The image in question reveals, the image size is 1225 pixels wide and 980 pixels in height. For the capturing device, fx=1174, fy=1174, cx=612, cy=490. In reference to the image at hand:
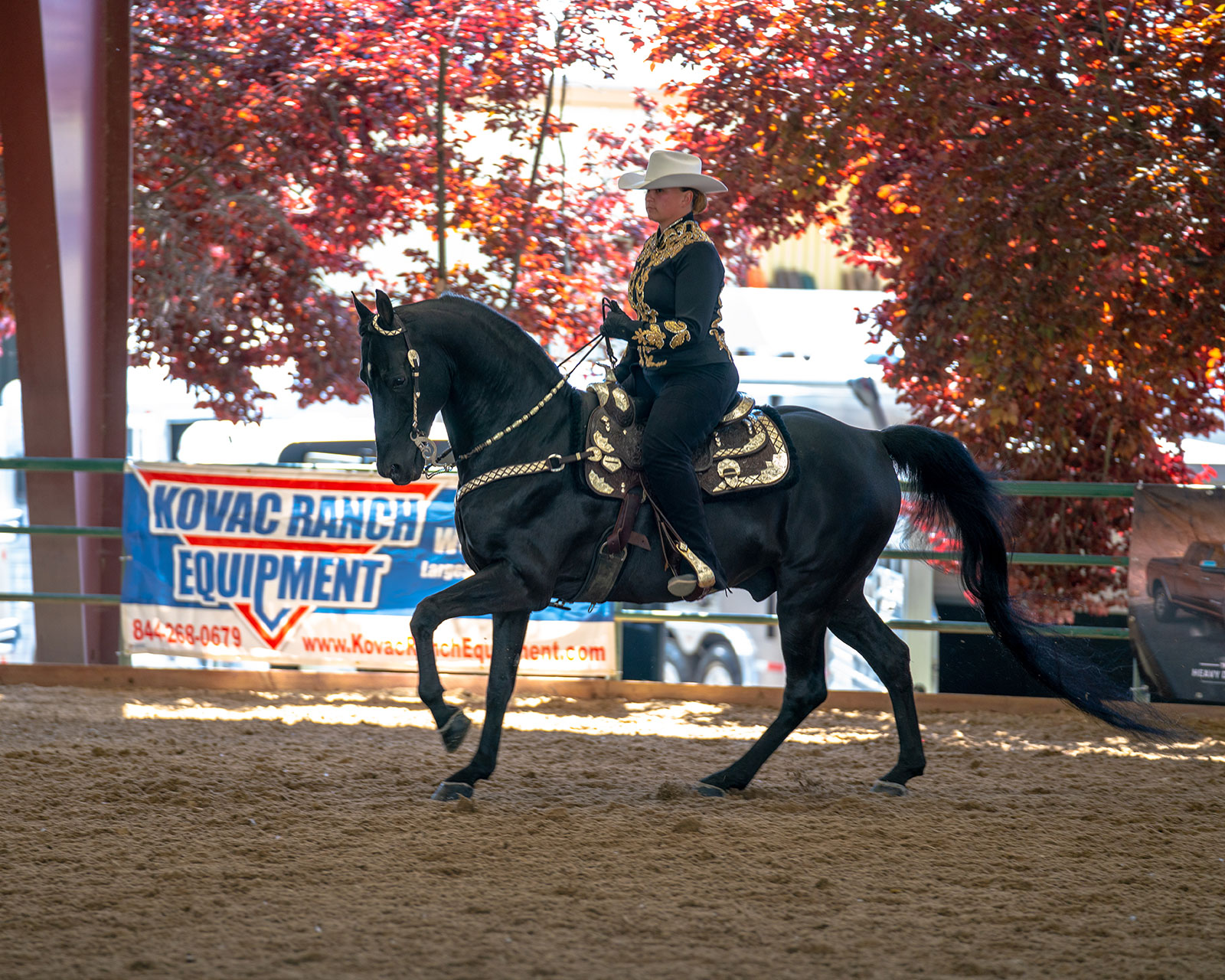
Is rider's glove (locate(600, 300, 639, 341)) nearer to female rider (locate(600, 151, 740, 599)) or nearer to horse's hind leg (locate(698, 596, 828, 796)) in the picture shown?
female rider (locate(600, 151, 740, 599))

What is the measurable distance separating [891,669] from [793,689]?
480mm

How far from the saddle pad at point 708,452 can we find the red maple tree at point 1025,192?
239 centimetres

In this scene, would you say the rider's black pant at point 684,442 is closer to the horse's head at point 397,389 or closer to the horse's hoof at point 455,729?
the horse's head at point 397,389

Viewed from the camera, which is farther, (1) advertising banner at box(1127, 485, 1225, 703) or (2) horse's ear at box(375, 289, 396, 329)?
(1) advertising banner at box(1127, 485, 1225, 703)

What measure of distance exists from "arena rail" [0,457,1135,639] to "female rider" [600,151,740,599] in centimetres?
201

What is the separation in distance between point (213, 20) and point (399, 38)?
1.41 metres

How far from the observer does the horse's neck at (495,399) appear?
188 inches

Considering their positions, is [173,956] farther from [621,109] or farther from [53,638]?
[621,109]

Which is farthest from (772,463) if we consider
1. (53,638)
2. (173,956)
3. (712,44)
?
(53,638)

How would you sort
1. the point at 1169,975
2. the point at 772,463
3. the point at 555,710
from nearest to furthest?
1. the point at 1169,975
2. the point at 772,463
3. the point at 555,710

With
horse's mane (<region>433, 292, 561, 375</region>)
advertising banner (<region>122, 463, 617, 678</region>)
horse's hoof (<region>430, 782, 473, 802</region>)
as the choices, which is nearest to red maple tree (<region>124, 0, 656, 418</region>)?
advertising banner (<region>122, 463, 617, 678</region>)

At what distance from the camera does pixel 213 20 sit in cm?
866

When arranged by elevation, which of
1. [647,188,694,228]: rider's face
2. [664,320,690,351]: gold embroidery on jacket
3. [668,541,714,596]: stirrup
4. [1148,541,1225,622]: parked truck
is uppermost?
[647,188,694,228]: rider's face

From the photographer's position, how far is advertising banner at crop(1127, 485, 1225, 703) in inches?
272
